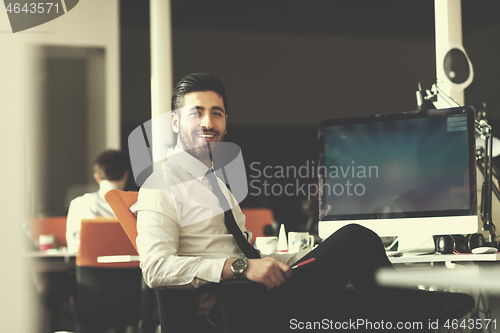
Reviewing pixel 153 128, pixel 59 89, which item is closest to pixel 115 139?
pixel 59 89

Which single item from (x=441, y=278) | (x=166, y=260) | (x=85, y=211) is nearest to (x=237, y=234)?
(x=166, y=260)

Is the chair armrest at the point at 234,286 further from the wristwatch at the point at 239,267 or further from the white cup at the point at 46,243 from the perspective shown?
the white cup at the point at 46,243

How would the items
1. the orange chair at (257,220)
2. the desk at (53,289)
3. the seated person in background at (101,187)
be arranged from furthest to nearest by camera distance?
the orange chair at (257,220)
the seated person in background at (101,187)
the desk at (53,289)

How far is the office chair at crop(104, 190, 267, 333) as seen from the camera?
4.28 feet

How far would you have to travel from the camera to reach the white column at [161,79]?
13.3 ft

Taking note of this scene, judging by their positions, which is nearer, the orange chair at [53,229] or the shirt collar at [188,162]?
the shirt collar at [188,162]

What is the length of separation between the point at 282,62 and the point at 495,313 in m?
6.33

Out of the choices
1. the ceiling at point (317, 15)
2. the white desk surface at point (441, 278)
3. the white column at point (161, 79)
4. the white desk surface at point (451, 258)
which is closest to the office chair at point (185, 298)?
the white desk surface at point (441, 278)

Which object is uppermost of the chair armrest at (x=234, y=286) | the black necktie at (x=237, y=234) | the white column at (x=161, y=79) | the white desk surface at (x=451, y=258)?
the white column at (x=161, y=79)

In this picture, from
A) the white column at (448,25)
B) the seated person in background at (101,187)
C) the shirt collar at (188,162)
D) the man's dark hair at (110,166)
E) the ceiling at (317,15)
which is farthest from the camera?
the ceiling at (317,15)

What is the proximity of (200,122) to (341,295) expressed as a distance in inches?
29.8

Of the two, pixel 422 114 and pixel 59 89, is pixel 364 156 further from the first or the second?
pixel 59 89

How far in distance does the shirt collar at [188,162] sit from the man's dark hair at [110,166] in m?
1.92

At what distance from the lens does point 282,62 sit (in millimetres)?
7996
